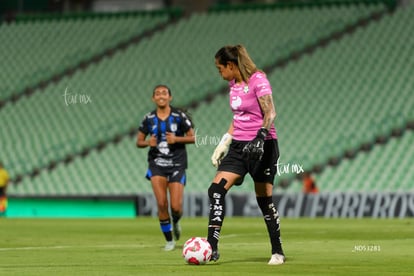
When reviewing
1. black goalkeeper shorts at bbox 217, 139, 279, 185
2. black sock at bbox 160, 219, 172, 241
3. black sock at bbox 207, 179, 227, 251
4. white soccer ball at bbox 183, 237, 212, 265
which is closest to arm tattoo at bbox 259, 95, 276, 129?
A: black goalkeeper shorts at bbox 217, 139, 279, 185

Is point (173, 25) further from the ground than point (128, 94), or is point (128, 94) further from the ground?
point (173, 25)

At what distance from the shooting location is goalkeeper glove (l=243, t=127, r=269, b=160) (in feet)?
38.4

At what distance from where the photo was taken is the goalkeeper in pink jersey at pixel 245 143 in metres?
12.1

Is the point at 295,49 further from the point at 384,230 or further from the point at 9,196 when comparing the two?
the point at 384,230

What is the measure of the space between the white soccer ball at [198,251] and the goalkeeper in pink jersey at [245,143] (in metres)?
0.13

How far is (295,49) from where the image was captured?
38.6 metres

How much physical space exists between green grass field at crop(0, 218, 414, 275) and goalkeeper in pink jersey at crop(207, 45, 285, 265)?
1.59 ft

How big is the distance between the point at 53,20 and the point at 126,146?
1080 cm

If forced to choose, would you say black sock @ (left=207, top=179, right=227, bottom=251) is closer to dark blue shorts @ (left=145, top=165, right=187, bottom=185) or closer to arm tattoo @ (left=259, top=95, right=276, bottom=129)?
arm tattoo @ (left=259, top=95, right=276, bottom=129)

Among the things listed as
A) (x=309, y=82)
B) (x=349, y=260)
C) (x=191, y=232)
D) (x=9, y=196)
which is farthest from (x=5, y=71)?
(x=349, y=260)

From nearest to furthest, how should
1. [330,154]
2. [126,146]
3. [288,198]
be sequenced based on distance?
[288,198] → [330,154] → [126,146]

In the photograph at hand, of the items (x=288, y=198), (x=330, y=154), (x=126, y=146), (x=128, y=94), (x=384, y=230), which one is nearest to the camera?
(x=384, y=230)

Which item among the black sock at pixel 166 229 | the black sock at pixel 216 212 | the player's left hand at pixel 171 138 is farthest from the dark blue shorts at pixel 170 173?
the black sock at pixel 216 212

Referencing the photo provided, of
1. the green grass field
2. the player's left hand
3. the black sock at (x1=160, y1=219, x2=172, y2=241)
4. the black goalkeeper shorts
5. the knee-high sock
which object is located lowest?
the green grass field
